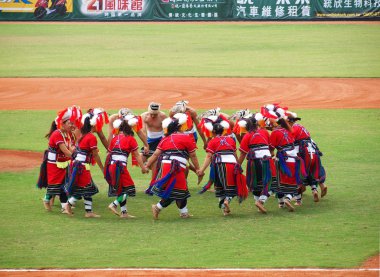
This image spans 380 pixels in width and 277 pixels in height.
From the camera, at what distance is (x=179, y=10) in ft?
185

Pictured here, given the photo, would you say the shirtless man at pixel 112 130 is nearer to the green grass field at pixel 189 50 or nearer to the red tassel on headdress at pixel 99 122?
the red tassel on headdress at pixel 99 122

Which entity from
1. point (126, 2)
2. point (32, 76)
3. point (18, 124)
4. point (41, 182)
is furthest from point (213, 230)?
point (126, 2)

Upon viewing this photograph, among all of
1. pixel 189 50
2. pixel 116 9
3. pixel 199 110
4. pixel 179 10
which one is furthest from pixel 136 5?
pixel 199 110

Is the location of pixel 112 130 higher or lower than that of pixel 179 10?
higher

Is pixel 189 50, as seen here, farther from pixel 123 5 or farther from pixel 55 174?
pixel 55 174

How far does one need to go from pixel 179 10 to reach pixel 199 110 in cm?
3084

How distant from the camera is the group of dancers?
14.5 metres

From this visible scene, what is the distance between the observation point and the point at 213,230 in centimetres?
1365

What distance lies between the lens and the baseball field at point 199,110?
12.1 meters

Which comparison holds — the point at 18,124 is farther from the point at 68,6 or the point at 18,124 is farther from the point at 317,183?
the point at 68,6

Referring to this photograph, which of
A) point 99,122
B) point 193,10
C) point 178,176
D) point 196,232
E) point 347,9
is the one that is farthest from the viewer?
point 193,10

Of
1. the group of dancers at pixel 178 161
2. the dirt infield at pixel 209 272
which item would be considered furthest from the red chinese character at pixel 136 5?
the dirt infield at pixel 209 272

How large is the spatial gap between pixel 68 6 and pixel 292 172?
140ft

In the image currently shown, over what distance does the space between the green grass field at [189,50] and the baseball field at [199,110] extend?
96mm
